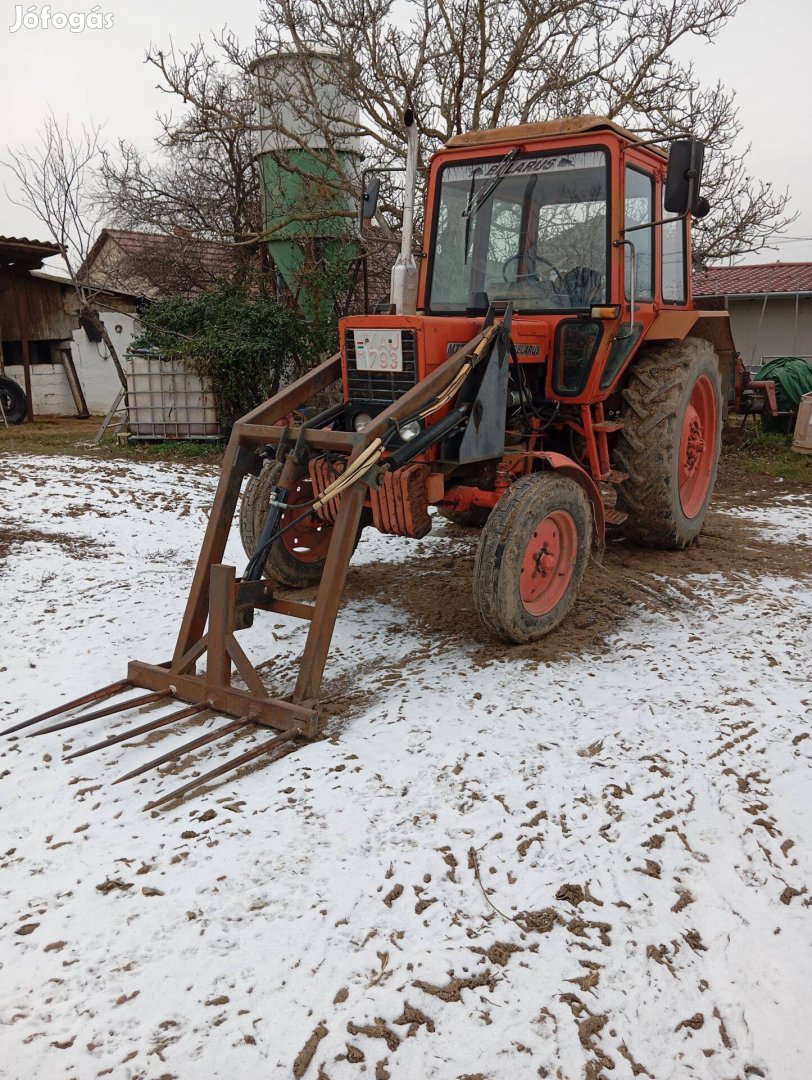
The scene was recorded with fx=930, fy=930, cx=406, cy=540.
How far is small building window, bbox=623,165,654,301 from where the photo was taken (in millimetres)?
5188

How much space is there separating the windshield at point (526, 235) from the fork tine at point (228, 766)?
2.69 m

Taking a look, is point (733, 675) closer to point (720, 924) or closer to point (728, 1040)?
point (720, 924)

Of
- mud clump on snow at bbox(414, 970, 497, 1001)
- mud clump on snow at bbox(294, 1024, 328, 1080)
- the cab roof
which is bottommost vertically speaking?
mud clump on snow at bbox(294, 1024, 328, 1080)

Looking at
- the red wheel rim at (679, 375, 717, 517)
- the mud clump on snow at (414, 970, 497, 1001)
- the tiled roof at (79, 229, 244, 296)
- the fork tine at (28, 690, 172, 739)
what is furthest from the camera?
the tiled roof at (79, 229, 244, 296)

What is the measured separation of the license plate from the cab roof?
4.70ft

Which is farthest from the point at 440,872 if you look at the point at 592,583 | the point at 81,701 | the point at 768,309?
the point at 768,309

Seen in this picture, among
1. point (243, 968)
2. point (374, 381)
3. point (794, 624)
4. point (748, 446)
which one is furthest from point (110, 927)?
point (748, 446)

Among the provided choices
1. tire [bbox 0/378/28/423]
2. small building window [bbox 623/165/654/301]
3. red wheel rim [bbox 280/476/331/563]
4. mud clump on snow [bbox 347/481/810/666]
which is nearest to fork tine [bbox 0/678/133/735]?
red wheel rim [bbox 280/476/331/563]

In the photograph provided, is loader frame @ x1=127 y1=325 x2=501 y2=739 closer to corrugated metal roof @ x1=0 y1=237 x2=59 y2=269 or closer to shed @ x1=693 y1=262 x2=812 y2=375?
corrugated metal roof @ x1=0 y1=237 x2=59 y2=269

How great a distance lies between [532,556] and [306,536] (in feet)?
4.87

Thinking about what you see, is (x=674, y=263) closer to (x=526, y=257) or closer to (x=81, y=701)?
(x=526, y=257)

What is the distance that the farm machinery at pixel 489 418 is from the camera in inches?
157

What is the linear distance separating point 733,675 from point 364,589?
89.7 inches

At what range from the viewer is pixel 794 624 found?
5.04 m
